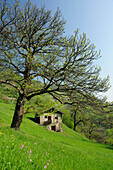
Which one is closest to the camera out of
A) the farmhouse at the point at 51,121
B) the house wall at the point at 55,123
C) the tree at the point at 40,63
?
the tree at the point at 40,63

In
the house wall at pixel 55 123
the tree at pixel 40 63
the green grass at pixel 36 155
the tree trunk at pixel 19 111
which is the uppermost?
the tree at pixel 40 63

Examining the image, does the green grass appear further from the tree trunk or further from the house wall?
the house wall

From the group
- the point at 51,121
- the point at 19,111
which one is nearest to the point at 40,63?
the point at 19,111

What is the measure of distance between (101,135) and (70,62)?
64093 millimetres

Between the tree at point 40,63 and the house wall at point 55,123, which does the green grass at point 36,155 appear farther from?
the house wall at point 55,123

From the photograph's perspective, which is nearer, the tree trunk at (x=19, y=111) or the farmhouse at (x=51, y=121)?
the tree trunk at (x=19, y=111)

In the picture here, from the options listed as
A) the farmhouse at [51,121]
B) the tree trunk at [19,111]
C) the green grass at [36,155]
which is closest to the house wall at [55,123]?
the farmhouse at [51,121]

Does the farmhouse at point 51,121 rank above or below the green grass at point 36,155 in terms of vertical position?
below

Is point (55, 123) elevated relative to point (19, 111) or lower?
lower

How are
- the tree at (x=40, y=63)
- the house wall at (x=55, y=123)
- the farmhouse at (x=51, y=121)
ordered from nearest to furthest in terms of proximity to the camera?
the tree at (x=40, y=63)
the farmhouse at (x=51, y=121)
the house wall at (x=55, y=123)

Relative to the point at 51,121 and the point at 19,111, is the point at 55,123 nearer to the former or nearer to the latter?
the point at 51,121

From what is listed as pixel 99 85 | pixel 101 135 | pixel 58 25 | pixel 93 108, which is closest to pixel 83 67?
pixel 99 85

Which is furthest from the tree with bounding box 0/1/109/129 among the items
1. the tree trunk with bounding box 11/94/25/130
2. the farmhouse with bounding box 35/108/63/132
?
the farmhouse with bounding box 35/108/63/132

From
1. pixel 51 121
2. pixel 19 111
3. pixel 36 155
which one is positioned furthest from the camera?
pixel 51 121
